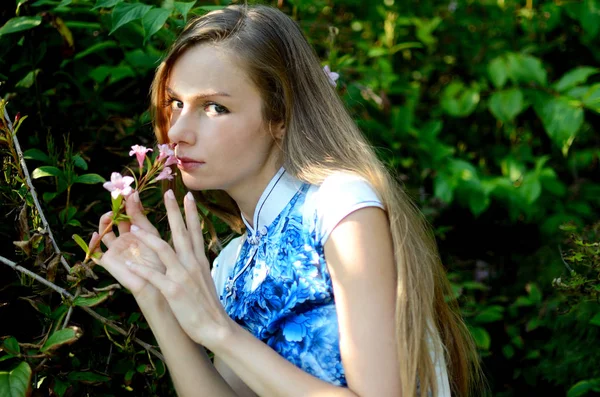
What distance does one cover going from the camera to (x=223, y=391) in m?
1.69

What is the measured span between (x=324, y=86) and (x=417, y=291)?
547 millimetres

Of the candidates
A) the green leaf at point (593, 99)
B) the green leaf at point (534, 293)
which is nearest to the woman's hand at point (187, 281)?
the green leaf at point (534, 293)

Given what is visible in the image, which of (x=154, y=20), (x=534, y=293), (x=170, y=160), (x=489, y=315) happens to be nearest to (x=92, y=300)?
(x=170, y=160)

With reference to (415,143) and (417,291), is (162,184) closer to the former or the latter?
(417,291)

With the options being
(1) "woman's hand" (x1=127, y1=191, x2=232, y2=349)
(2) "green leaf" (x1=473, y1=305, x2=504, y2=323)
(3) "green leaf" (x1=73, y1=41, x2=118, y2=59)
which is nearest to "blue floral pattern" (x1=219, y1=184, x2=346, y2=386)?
(1) "woman's hand" (x1=127, y1=191, x2=232, y2=349)

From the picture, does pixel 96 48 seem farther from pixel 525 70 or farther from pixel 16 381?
pixel 525 70

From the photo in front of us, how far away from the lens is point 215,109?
1657 mm

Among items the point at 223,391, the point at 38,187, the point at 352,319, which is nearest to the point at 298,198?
the point at 352,319

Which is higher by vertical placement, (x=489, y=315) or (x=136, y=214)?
(x=136, y=214)

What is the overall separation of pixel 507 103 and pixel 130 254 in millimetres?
1928

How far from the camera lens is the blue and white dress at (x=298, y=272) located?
5.29ft

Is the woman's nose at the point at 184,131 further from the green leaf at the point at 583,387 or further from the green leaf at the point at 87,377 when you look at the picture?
the green leaf at the point at 583,387

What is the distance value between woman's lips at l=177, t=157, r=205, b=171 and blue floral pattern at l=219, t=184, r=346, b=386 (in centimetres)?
23

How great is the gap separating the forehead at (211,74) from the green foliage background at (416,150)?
19 centimetres
